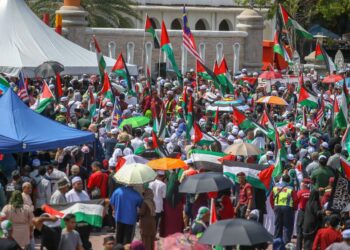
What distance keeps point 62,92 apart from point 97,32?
11.8 meters

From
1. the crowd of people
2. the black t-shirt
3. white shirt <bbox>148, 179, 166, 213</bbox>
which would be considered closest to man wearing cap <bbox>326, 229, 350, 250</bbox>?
the crowd of people

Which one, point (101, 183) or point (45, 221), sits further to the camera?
point (101, 183)

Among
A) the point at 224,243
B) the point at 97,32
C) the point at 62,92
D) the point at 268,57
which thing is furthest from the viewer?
the point at 268,57

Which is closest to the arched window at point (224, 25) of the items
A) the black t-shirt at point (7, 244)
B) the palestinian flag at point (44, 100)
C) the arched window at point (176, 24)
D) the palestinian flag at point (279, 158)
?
the arched window at point (176, 24)

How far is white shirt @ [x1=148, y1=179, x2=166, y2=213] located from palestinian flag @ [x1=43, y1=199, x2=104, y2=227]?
253 centimetres

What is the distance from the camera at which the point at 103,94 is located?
1074 inches

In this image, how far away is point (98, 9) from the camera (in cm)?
4666

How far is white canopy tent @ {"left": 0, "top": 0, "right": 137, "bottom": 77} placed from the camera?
30672 millimetres

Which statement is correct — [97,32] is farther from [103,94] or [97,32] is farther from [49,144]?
[49,144]

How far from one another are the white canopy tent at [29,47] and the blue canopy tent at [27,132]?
1005 cm

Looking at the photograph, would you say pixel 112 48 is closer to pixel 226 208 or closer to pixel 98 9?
pixel 98 9

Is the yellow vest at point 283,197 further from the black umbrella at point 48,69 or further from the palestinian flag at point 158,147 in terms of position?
the black umbrella at point 48,69

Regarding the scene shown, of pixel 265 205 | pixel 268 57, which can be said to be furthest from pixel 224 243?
pixel 268 57

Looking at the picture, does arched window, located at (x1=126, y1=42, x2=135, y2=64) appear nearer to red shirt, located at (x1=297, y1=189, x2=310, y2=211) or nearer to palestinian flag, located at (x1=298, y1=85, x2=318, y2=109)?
palestinian flag, located at (x1=298, y1=85, x2=318, y2=109)
